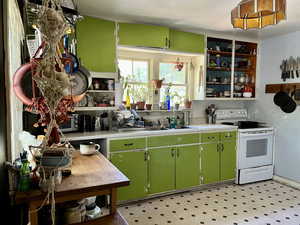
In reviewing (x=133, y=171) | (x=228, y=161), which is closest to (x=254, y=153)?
(x=228, y=161)

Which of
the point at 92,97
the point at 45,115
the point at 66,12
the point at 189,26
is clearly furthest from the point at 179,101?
the point at 45,115

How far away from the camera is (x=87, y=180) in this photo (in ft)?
4.53

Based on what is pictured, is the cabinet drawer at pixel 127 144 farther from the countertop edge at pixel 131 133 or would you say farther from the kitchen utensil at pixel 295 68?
the kitchen utensil at pixel 295 68

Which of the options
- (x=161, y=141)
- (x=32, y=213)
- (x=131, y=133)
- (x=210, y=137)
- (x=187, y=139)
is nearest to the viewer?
(x=32, y=213)

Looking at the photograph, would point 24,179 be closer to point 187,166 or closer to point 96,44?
point 96,44

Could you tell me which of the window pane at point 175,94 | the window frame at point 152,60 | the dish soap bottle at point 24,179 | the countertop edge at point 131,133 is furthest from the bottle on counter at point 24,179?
the window pane at point 175,94

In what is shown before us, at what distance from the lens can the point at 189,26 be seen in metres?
3.36

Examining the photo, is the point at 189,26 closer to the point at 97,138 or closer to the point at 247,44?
the point at 247,44

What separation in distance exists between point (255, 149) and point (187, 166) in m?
1.29

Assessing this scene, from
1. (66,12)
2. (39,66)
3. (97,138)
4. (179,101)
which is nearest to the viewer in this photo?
(39,66)

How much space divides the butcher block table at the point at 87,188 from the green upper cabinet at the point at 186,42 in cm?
227

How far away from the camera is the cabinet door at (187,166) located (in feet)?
10.5

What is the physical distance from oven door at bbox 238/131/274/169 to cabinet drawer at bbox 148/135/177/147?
1.23 m

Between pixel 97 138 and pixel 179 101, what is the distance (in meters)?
1.73
